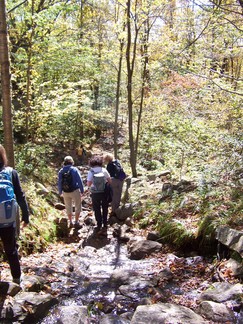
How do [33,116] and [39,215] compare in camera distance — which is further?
[33,116]

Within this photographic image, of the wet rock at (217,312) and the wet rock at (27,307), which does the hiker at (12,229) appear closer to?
the wet rock at (27,307)

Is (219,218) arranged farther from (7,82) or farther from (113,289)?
(7,82)

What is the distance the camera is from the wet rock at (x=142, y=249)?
635 centimetres

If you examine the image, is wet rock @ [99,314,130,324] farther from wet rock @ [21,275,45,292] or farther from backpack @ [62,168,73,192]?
backpack @ [62,168,73,192]

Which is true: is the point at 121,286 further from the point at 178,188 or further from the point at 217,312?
the point at 178,188

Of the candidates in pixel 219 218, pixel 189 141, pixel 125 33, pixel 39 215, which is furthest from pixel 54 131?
pixel 219 218

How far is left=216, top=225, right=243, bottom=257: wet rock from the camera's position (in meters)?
4.96

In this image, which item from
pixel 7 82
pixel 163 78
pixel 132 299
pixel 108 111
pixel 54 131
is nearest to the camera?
pixel 132 299

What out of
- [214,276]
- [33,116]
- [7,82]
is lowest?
[214,276]

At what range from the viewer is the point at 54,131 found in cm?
1591

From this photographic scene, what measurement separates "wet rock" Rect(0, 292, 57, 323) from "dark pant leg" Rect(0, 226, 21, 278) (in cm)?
34

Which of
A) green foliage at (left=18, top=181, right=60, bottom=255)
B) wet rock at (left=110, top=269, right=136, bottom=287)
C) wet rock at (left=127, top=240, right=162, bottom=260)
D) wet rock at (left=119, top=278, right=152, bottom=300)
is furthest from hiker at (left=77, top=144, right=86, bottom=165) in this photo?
wet rock at (left=119, top=278, right=152, bottom=300)

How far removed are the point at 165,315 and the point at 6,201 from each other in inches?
94.3

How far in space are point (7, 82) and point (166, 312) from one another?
4336 millimetres
